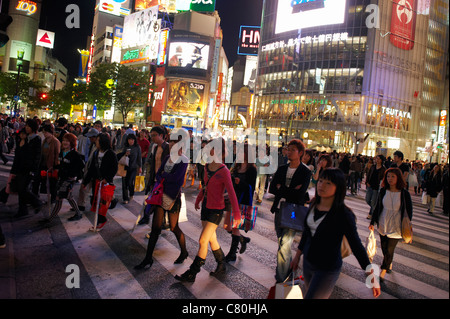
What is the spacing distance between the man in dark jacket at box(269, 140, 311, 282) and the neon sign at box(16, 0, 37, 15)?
319 feet

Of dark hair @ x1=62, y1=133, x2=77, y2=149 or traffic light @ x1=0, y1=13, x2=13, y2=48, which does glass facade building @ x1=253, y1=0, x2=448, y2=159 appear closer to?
dark hair @ x1=62, y1=133, x2=77, y2=149

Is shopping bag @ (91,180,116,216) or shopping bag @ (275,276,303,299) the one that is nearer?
shopping bag @ (275,276,303,299)

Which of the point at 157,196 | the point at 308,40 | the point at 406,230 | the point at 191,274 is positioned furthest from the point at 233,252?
the point at 308,40

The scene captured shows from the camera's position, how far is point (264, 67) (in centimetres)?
6300

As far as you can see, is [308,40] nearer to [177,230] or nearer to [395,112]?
[395,112]

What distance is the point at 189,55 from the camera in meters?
56.0

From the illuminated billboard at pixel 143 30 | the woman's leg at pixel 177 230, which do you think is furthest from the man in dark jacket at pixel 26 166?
the illuminated billboard at pixel 143 30

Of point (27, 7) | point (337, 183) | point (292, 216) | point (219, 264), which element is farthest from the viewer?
point (27, 7)

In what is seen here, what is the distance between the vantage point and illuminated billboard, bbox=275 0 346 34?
5266 centimetres

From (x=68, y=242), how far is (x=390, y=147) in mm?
52955

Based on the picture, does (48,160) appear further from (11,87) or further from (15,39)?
(15,39)

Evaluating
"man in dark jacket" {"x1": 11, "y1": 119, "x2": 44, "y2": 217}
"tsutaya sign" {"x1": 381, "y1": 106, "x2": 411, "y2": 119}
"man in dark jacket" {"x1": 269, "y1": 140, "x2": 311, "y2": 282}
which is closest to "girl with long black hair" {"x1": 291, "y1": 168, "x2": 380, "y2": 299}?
"man in dark jacket" {"x1": 269, "y1": 140, "x2": 311, "y2": 282}

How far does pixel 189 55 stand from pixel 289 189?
54.6 m
